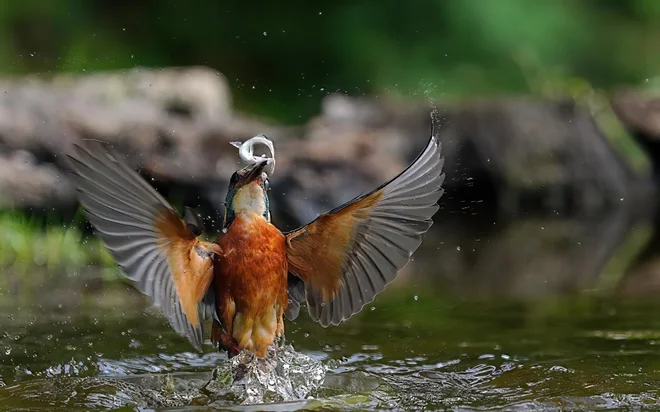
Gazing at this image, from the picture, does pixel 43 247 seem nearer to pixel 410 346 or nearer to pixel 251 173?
pixel 410 346

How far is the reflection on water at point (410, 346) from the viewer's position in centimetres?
355

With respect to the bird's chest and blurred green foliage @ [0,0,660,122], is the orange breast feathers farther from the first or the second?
blurred green foliage @ [0,0,660,122]

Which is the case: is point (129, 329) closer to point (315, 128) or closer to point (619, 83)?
point (315, 128)

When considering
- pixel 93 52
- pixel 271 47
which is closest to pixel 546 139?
pixel 271 47

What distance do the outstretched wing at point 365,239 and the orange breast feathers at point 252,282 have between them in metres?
0.08

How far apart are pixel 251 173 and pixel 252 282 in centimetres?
38

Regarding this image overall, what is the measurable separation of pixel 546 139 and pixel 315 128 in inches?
83.8

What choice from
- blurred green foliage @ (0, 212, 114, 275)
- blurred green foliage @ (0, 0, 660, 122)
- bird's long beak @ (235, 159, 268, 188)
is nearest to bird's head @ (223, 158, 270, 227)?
bird's long beak @ (235, 159, 268, 188)

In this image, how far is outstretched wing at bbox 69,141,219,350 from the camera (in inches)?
127

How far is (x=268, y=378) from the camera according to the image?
12.1ft

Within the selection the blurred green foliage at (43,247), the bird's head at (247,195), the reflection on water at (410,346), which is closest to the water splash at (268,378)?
the reflection on water at (410,346)

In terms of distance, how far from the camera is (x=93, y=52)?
11.3 metres

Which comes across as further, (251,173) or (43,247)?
(43,247)

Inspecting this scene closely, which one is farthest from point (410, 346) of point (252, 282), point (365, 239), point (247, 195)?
point (247, 195)
